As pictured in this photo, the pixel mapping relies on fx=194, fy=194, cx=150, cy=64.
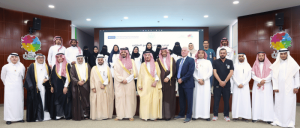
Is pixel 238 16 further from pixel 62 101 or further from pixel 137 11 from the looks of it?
pixel 62 101

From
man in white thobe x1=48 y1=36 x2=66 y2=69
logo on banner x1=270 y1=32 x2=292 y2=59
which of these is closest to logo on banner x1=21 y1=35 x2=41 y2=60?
man in white thobe x1=48 y1=36 x2=66 y2=69

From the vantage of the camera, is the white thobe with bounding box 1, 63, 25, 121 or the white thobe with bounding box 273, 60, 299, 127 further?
the white thobe with bounding box 1, 63, 25, 121

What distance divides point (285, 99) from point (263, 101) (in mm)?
397

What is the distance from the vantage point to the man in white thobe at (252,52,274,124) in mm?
4043

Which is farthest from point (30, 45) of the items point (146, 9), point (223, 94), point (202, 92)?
point (223, 94)

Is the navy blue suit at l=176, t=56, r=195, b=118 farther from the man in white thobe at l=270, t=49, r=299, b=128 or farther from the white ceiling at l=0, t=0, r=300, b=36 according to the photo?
the white ceiling at l=0, t=0, r=300, b=36

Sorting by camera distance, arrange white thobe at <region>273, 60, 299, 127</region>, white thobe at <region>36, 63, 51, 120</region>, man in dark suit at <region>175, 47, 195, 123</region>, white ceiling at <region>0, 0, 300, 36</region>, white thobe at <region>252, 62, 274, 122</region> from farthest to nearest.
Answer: white ceiling at <region>0, 0, 300, 36</region> < white thobe at <region>36, 63, 51, 120</region> < man in dark suit at <region>175, 47, 195, 123</region> < white thobe at <region>252, 62, 274, 122</region> < white thobe at <region>273, 60, 299, 127</region>

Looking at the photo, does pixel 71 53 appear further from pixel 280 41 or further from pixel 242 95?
pixel 280 41

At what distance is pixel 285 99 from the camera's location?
3818mm

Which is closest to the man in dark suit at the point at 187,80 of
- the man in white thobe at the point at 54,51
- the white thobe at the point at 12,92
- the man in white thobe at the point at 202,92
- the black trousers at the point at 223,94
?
the man in white thobe at the point at 202,92

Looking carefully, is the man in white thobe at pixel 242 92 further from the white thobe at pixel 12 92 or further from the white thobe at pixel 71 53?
the white thobe at pixel 12 92

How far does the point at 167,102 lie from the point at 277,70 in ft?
7.65

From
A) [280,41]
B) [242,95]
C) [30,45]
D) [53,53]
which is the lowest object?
[242,95]

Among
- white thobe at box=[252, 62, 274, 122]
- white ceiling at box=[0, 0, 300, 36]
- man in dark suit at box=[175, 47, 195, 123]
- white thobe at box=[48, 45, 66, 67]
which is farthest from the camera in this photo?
white ceiling at box=[0, 0, 300, 36]
